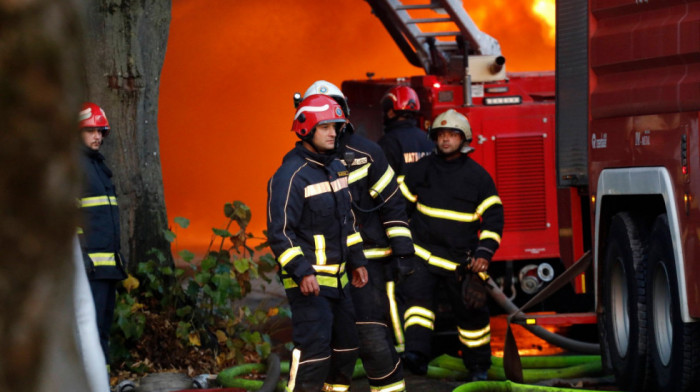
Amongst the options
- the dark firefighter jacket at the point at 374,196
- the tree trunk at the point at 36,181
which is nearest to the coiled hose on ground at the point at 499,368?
the dark firefighter jacket at the point at 374,196

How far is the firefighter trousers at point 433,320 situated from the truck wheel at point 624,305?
31.8 inches

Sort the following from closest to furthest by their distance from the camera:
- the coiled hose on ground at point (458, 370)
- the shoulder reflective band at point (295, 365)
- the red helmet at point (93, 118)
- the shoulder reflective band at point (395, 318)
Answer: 1. the shoulder reflective band at point (295, 365)
2. the red helmet at point (93, 118)
3. the coiled hose on ground at point (458, 370)
4. the shoulder reflective band at point (395, 318)

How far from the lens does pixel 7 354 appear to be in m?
0.98

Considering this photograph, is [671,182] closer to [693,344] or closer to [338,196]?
[693,344]

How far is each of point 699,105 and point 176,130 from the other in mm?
14516

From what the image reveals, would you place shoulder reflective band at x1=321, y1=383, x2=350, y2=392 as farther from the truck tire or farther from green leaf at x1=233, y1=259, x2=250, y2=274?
green leaf at x1=233, y1=259, x2=250, y2=274

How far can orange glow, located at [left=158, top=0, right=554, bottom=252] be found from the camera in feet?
59.7

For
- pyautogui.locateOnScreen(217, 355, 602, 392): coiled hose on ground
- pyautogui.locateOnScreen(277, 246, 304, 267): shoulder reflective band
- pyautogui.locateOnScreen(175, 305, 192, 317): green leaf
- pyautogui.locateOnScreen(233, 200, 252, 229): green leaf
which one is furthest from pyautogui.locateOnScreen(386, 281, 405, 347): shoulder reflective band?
pyautogui.locateOnScreen(277, 246, 304, 267): shoulder reflective band

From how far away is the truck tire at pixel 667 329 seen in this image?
4.88 metres

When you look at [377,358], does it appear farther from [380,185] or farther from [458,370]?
[458,370]

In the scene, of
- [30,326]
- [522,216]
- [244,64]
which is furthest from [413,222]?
[244,64]

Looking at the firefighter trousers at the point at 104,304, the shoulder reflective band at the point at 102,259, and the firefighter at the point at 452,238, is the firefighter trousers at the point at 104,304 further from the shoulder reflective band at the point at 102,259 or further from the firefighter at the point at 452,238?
the firefighter at the point at 452,238

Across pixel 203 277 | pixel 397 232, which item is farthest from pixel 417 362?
pixel 203 277

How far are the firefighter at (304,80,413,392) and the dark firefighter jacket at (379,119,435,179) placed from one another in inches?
47.5
